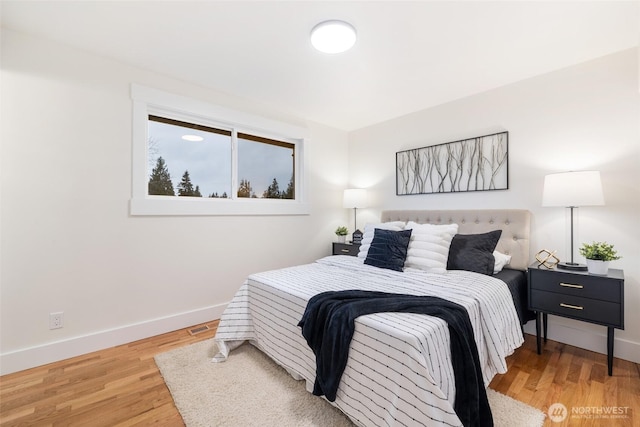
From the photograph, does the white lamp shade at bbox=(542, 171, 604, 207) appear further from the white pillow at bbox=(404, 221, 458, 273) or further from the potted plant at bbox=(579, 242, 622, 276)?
the white pillow at bbox=(404, 221, 458, 273)

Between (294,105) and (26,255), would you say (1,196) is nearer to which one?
(26,255)

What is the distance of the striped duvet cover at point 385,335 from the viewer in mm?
1158

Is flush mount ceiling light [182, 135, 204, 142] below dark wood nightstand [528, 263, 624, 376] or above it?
above

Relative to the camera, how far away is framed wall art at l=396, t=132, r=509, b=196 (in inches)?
109

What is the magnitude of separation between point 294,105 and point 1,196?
2.67 meters

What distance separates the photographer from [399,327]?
4.13ft

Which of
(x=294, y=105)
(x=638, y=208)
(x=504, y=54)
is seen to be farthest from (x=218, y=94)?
(x=638, y=208)

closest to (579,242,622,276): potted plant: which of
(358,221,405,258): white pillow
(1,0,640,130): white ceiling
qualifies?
(358,221,405,258): white pillow

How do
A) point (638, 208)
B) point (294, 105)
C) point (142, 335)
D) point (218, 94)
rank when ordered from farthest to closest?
point (294, 105) < point (218, 94) < point (142, 335) < point (638, 208)

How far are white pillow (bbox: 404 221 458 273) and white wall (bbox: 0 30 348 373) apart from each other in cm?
200

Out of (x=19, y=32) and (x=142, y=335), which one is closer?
(x=19, y=32)

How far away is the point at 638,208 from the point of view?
6.85 feet

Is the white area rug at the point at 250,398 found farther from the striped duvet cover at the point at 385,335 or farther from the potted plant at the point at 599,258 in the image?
the potted plant at the point at 599,258

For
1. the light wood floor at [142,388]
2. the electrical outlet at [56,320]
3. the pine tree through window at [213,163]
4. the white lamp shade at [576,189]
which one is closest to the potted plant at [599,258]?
the white lamp shade at [576,189]
